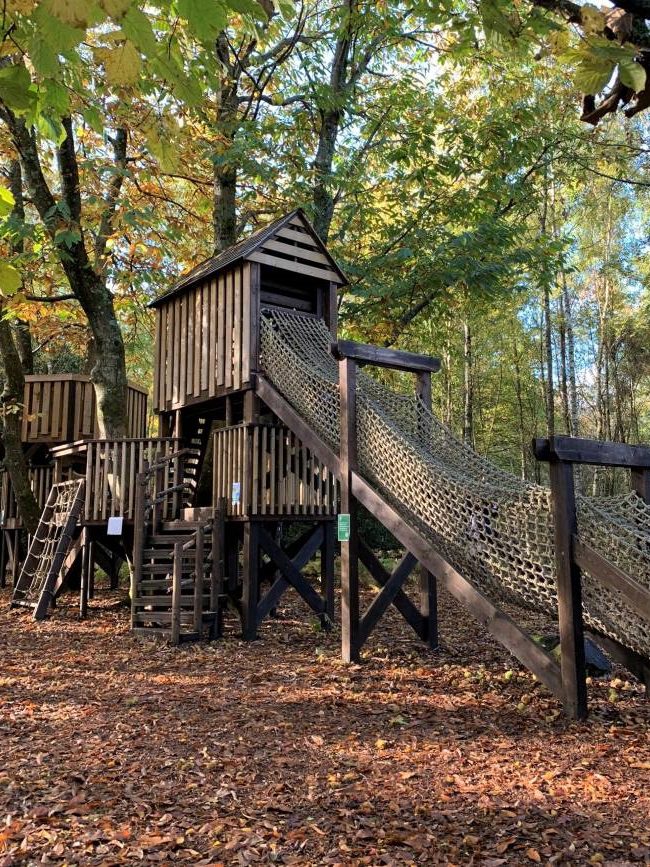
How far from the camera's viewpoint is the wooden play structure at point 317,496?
5.21 meters

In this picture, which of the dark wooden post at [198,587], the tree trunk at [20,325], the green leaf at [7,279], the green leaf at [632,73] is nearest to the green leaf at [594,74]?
the green leaf at [632,73]

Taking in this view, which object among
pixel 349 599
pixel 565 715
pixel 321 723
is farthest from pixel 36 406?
pixel 565 715

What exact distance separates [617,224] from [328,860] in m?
25.3

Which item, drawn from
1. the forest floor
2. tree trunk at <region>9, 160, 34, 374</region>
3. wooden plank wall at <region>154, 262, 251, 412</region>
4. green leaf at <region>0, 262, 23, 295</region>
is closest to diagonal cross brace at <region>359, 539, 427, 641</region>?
the forest floor

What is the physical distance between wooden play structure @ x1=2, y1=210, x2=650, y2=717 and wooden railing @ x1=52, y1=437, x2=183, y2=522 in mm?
30

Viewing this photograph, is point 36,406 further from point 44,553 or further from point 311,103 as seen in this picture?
point 311,103

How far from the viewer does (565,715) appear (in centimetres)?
Result: 529

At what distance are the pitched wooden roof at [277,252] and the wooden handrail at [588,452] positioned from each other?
567cm

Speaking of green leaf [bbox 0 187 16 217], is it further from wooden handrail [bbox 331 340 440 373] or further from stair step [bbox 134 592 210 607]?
stair step [bbox 134 592 210 607]

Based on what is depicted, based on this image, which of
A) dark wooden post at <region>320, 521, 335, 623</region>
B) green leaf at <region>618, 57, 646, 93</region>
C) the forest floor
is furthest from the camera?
dark wooden post at <region>320, 521, 335, 623</region>

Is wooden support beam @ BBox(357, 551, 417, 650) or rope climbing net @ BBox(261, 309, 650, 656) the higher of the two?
rope climbing net @ BBox(261, 309, 650, 656)

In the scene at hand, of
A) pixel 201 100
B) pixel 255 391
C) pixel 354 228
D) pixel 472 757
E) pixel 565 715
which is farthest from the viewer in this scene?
pixel 354 228

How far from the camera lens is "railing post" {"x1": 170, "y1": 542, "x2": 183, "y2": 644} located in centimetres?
841

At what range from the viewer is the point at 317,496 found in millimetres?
9539
